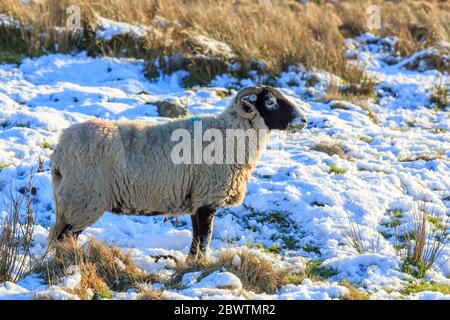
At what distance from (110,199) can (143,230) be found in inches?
51.5

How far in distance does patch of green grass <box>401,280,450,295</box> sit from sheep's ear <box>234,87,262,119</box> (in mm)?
2462

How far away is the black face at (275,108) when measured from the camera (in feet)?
24.1

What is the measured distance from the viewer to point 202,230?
274 inches

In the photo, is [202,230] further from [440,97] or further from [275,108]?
[440,97]

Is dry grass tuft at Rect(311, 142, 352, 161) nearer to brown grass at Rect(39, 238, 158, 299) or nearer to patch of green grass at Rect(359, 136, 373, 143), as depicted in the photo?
patch of green grass at Rect(359, 136, 373, 143)

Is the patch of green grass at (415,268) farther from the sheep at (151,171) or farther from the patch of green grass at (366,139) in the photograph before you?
the patch of green grass at (366,139)

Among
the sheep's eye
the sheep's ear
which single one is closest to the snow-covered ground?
the sheep's ear

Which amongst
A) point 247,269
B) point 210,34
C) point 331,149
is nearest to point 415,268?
point 247,269

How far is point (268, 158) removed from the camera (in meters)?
10.1

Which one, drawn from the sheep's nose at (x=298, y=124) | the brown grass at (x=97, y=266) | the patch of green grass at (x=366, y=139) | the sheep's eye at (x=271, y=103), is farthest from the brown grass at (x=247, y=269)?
the patch of green grass at (x=366, y=139)

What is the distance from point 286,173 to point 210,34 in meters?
6.50

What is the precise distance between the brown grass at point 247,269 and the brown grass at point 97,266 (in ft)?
1.35

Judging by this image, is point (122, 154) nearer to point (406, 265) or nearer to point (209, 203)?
point (209, 203)

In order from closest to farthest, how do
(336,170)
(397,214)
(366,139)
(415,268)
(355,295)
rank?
1. (355,295)
2. (415,268)
3. (397,214)
4. (336,170)
5. (366,139)
